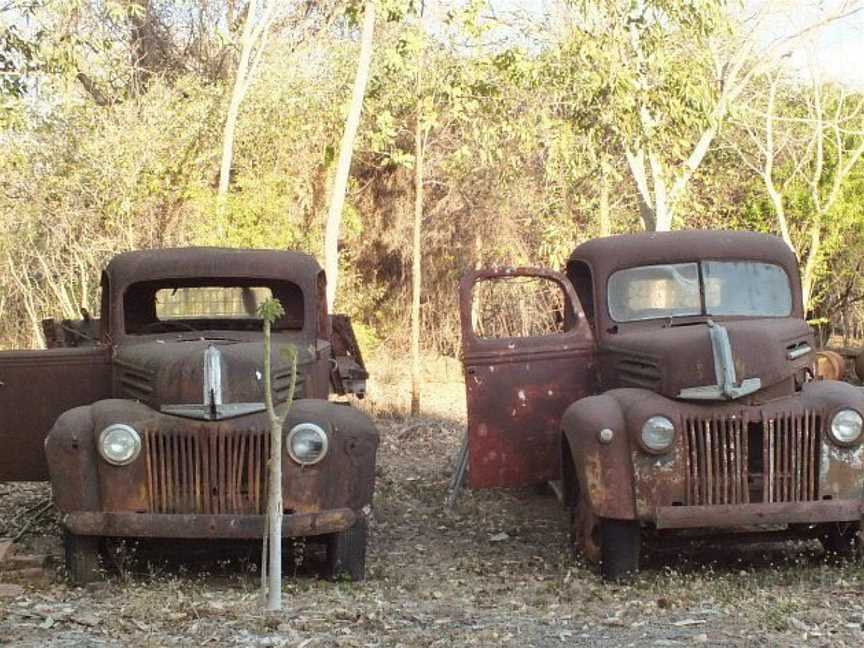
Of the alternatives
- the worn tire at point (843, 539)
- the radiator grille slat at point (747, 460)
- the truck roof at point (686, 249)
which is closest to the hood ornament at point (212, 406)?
the radiator grille slat at point (747, 460)

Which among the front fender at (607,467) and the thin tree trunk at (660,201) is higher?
the thin tree trunk at (660,201)

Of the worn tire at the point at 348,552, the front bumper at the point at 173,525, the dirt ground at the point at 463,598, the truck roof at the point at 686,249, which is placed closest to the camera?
the dirt ground at the point at 463,598

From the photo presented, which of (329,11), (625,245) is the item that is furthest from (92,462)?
(329,11)

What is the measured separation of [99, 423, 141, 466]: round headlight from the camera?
23.7 ft

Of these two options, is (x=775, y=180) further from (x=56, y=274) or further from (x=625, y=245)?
(x=625, y=245)

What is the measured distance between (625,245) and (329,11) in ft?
54.8

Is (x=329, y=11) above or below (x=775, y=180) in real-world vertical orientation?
above

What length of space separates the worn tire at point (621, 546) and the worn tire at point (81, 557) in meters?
Result: 2.76

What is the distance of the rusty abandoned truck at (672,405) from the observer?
287 inches

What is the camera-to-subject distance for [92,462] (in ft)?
23.7

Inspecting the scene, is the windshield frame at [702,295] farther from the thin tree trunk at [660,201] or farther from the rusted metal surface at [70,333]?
the thin tree trunk at [660,201]

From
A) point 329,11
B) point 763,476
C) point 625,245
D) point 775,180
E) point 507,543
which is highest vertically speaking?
point 329,11

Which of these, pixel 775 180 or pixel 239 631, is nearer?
pixel 239 631

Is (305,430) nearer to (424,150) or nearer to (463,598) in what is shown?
(463,598)
